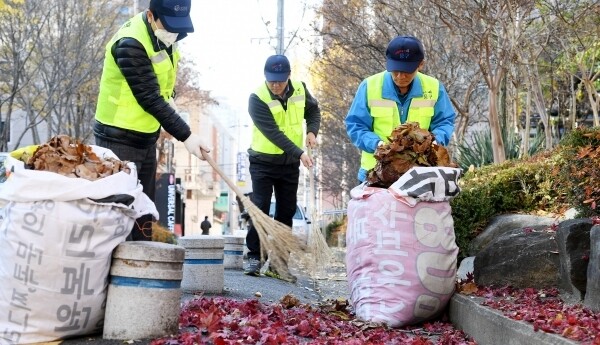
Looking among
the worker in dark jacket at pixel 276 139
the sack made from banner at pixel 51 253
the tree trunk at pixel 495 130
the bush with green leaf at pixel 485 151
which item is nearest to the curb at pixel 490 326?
the sack made from banner at pixel 51 253

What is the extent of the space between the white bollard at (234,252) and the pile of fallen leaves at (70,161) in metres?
4.82

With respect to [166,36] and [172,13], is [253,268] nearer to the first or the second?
[166,36]

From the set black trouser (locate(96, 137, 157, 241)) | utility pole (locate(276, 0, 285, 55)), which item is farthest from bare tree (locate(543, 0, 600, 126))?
utility pole (locate(276, 0, 285, 55))

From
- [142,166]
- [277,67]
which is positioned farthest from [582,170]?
[277,67]

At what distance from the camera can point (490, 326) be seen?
4828 mm

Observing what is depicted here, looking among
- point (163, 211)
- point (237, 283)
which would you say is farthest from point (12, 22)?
point (237, 283)

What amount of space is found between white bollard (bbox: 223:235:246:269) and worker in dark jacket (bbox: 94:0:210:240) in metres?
3.74

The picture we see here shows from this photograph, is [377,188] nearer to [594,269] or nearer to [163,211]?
[594,269]

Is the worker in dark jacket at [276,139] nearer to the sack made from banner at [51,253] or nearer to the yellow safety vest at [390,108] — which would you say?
the yellow safety vest at [390,108]

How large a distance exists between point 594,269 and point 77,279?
244 centimetres

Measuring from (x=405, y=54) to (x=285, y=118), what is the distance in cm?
251

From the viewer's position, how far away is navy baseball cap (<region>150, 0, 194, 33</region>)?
5.86 m

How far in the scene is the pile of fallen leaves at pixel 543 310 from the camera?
3.90 m

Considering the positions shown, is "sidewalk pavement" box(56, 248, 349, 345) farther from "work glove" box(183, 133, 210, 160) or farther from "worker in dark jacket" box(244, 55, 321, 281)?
"work glove" box(183, 133, 210, 160)
